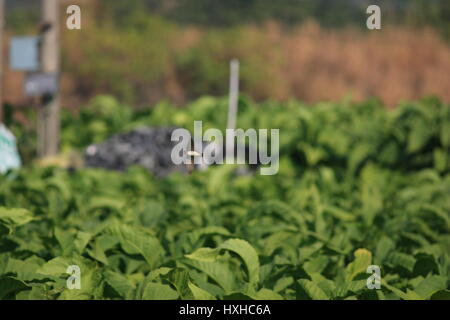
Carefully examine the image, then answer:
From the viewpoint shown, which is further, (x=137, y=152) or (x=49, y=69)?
(x=49, y=69)

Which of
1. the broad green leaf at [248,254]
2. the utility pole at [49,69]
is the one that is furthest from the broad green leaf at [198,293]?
the utility pole at [49,69]

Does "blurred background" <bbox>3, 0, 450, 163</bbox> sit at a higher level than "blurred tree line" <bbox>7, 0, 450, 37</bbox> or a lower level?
lower

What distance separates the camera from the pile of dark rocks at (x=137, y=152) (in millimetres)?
8492

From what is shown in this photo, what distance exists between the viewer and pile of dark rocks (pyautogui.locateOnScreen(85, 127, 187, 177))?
849 centimetres

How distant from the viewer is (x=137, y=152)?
28.3 feet

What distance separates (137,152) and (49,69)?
6.43 ft

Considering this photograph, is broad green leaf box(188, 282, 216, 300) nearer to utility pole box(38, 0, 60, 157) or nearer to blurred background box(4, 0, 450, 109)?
utility pole box(38, 0, 60, 157)

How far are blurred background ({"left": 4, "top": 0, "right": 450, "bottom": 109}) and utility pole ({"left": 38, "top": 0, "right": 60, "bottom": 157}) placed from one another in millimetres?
6142

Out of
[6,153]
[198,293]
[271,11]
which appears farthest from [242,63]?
[198,293]

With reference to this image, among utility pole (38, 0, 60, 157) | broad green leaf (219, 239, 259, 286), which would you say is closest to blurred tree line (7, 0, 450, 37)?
utility pole (38, 0, 60, 157)

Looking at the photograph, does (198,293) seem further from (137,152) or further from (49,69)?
(49,69)

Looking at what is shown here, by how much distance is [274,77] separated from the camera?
17672mm

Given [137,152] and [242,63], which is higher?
[242,63]
